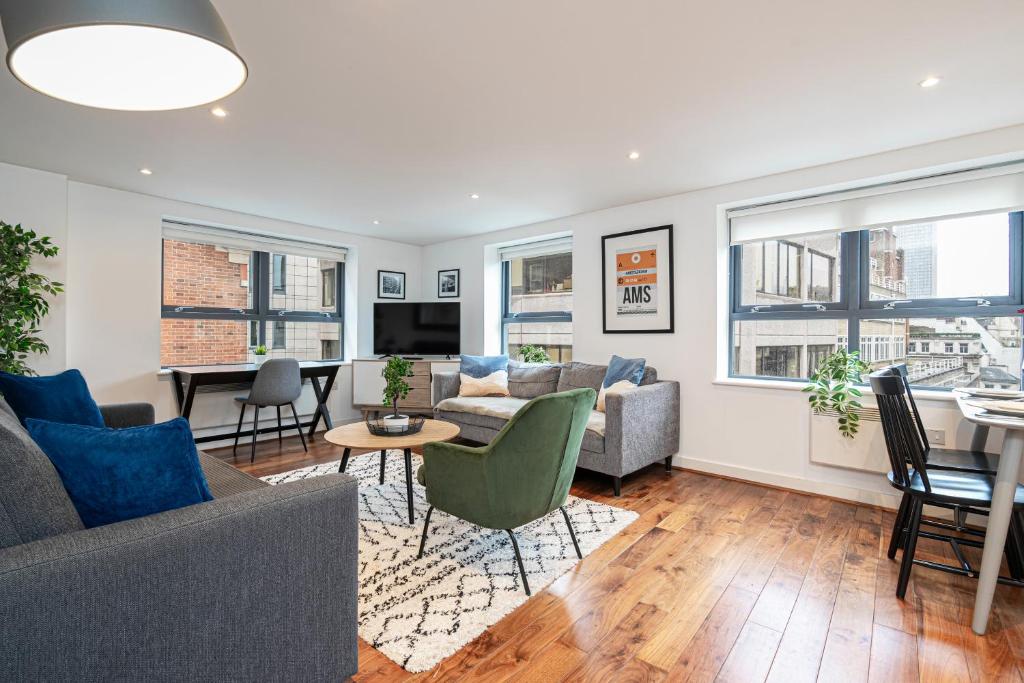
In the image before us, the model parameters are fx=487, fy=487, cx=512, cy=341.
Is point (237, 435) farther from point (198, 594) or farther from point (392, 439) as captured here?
point (198, 594)

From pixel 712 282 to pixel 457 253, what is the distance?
10.4 feet

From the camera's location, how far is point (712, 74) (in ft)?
7.29

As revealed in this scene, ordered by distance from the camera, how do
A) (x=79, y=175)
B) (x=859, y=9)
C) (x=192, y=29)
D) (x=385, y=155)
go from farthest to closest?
(x=79, y=175)
(x=385, y=155)
(x=859, y=9)
(x=192, y=29)

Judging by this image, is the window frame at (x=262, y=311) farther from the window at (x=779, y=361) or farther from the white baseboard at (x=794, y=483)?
the window at (x=779, y=361)

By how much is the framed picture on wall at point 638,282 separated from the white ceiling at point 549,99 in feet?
1.55

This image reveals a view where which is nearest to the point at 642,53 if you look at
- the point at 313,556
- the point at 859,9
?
the point at 859,9

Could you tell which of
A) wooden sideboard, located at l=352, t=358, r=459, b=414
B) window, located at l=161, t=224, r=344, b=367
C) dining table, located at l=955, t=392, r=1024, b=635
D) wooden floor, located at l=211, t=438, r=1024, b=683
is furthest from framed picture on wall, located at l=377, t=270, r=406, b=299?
dining table, located at l=955, t=392, r=1024, b=635

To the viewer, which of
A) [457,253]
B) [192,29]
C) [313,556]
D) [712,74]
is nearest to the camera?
[192,29]

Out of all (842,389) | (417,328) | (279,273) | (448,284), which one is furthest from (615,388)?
(279,273)

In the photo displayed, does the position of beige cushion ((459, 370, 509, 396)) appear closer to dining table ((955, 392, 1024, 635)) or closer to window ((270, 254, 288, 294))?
window ((270, 254, 288, 294))

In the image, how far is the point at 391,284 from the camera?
20.1ft

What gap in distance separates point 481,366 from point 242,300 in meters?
2.61

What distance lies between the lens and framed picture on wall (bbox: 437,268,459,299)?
6.04 metres

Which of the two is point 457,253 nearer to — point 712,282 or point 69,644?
point 712,282
